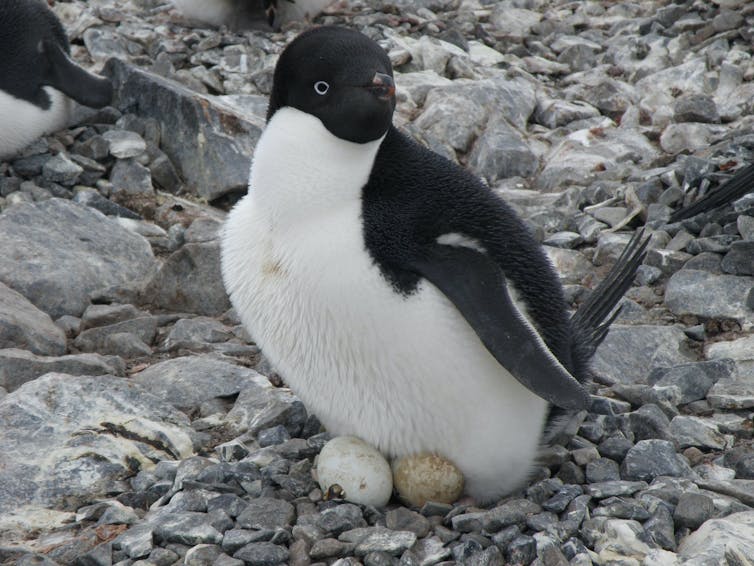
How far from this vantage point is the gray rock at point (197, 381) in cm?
341

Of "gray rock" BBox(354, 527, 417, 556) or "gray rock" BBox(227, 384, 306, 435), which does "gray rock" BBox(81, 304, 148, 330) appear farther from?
"gray rock" BBox(354, 527, 417, 556)

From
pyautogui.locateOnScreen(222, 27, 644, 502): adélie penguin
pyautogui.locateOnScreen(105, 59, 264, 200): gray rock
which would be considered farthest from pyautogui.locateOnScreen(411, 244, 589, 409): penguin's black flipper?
pyautogui.locateOnScreen(105, 59, 264, 200): gray rock

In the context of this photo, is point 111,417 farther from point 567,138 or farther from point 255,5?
point 255,5

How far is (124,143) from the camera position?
549 cm

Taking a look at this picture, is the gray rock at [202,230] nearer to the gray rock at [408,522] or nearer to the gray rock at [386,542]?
the gray rock at [408,522]

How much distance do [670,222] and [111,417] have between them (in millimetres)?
2556

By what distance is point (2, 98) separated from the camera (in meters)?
5.55

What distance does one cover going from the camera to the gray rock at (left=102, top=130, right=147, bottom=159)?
5430mm

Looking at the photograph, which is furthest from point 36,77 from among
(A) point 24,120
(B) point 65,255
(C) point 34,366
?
(C) point 34,366

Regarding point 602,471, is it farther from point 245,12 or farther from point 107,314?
point 245,12

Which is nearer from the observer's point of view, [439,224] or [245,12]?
[439,224]

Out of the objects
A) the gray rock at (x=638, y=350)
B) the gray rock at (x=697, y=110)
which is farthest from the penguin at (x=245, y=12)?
the gray rock at (x=638, y=350)

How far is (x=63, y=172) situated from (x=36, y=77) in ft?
2.45

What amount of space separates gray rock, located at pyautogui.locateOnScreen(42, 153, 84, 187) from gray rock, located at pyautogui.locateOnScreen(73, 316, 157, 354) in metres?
1.37
